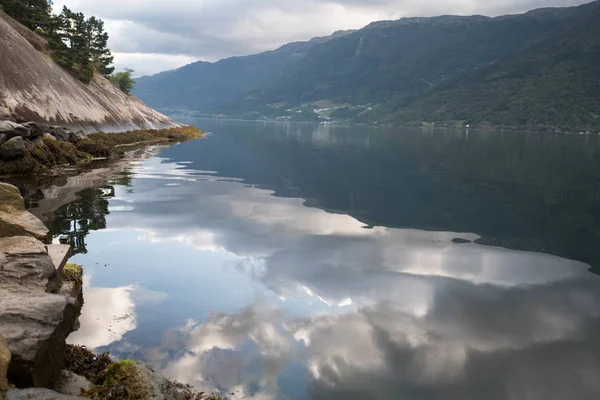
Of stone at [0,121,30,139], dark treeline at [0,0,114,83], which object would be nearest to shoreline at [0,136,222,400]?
stone at [0,121,30,139]

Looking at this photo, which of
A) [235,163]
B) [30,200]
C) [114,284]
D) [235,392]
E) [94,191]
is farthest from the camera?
[235,163]

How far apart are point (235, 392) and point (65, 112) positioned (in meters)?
55.4

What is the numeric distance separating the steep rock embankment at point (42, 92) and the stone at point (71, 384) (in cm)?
4605

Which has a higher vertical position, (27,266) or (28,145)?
(28,145)

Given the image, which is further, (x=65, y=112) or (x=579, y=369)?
(x=65, y=112)

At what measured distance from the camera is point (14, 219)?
1372cm

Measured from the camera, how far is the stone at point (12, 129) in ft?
114

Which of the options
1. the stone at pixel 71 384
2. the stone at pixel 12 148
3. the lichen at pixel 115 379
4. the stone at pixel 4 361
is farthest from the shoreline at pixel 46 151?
the stone at pixel 4 361

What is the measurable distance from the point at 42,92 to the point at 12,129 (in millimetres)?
20134

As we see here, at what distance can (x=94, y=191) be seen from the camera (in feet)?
98.6

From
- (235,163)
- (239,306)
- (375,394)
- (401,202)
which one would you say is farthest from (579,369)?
(235,163)

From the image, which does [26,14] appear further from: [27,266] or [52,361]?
[52,361]

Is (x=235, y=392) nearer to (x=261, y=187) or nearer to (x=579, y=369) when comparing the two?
(x=579, y=369)

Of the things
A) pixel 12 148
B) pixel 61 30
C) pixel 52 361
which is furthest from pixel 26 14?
pixel 52 361
